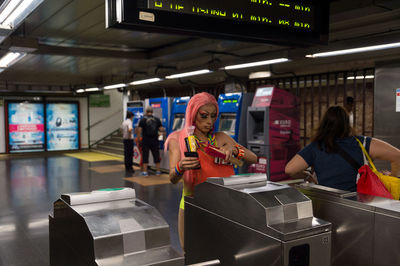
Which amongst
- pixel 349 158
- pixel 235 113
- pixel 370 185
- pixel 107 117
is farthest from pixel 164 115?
pixel 107 117

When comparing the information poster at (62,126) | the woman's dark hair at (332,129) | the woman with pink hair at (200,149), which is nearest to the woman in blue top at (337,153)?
the woman's dark hair at (332,129)

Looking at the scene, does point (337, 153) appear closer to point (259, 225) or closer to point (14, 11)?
point (259, 225)

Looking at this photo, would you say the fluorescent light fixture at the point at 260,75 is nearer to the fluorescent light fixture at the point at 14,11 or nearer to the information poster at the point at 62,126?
the fluorescent light fixture at the point at 14,11

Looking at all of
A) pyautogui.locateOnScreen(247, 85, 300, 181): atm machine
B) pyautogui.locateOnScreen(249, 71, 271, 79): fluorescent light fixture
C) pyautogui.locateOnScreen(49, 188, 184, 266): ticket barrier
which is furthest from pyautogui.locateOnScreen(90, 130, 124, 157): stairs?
pyautogui.locateOnScreen(49, 188, 184, 266): ticket barrier

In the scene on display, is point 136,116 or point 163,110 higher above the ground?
point 163,110

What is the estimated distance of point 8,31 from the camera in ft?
10.9

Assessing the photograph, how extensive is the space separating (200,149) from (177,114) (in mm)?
6413

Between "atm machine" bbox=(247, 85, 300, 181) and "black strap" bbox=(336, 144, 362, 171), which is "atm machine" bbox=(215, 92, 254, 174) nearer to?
"atm machine" bbox=(247, 85, 300, 181)

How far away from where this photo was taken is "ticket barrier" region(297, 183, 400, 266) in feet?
5.09

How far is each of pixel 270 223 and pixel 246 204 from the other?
121 millimetres

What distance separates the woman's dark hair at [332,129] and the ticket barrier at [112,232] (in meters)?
1.26

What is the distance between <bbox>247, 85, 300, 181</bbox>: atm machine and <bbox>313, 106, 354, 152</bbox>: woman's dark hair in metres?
4.14

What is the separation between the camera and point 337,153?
2.09m

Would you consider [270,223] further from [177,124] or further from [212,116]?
[177,124]
